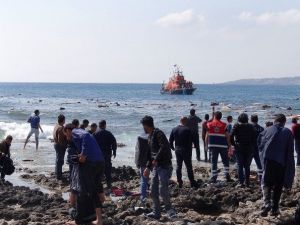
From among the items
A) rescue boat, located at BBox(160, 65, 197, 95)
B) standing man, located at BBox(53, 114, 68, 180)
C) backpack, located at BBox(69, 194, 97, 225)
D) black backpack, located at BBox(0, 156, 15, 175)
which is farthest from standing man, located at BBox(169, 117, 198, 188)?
rescue boat, located at BBox(160, 65, 197, 95)

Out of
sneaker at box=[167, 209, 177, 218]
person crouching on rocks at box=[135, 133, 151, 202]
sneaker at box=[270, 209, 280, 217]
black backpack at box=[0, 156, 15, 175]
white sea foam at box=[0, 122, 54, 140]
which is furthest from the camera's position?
white sea foam at box=[0, 122, 54, 140]

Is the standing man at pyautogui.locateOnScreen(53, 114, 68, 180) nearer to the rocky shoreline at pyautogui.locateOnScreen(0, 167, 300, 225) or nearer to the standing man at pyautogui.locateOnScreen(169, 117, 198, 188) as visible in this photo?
the rocky shoreline at pyautogui.locateOnScreen(0, 167, 300, 225)

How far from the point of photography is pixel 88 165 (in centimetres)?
839

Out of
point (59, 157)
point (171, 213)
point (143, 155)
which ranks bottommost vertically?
point (171, 213)

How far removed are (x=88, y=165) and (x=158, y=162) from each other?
1335mm

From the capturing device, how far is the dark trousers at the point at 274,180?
9.29 meters

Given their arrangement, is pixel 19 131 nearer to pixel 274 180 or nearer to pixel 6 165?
pixel 6 165

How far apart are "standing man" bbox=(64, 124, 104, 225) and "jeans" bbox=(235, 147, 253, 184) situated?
15.4 feet

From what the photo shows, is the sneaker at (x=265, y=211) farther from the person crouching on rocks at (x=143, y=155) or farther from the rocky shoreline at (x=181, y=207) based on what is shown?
the person crouching on rocks at (x=143, y=155)

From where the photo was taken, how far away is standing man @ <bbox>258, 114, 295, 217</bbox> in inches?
364

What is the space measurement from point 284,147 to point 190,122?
7.99 m

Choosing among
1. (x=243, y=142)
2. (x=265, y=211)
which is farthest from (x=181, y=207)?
(x=243, y=142)

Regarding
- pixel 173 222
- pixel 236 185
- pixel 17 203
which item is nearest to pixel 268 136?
pixel 173 222

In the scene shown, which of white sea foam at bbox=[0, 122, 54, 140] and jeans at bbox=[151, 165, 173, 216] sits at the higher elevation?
jeans at bbox=[151, 165, 173, 216]
